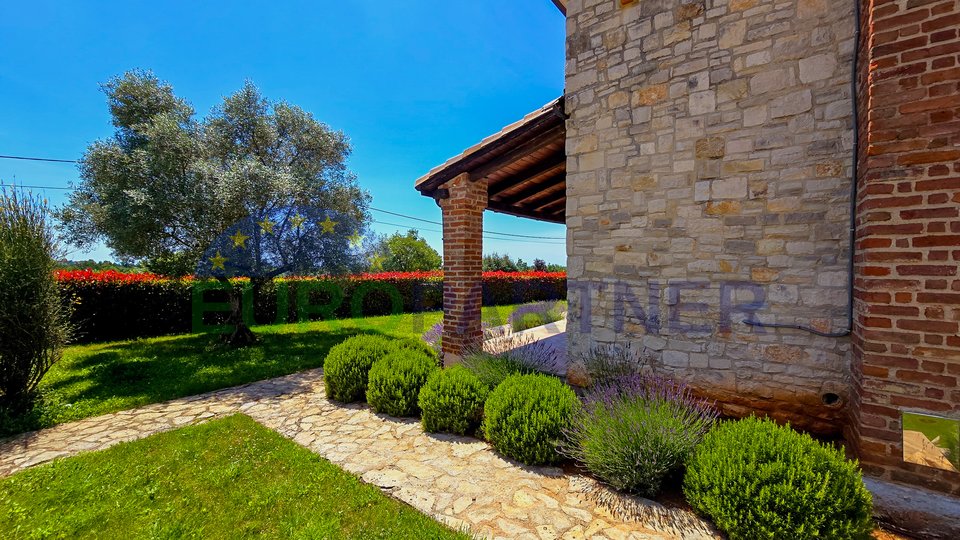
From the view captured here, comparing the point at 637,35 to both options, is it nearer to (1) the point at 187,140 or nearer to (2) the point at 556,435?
(2) the point at 556,435

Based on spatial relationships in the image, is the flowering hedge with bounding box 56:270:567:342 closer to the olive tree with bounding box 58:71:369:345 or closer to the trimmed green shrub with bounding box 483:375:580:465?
the olive tree with bounding box 58:71:369:345

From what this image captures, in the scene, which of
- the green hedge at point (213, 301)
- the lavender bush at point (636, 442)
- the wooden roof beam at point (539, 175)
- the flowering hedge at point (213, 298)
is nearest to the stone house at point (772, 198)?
the wooden roof beam at point (539, 175)

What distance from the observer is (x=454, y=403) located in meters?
4.07

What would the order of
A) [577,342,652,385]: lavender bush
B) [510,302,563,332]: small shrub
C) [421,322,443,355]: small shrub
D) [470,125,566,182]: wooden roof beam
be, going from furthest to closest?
[510,302,563,332]: small shrub
[421,322,443,355]: small shrub
[470,125,566,182]: wooden roof beam
[577,342,652,385]: lavender bush

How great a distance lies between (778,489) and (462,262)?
437 cm

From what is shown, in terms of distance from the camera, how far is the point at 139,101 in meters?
8.66

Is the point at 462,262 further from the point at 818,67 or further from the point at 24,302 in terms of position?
the point at 24,302

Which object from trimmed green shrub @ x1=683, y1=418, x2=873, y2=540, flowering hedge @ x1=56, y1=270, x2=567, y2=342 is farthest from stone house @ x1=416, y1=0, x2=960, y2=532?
flowering hedge @ x1=56, y1=270, x2=567, y2=342

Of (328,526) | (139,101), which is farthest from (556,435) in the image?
(139,101)

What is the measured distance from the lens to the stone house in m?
2.49

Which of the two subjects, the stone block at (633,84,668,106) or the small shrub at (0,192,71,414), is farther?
the small shrub at (0,192,71,414)

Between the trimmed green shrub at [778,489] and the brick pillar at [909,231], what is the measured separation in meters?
0.69

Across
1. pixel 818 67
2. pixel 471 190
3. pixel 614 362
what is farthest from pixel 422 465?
pixel 818 67

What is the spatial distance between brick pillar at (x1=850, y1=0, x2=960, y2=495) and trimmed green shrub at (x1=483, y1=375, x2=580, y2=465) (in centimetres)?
230
